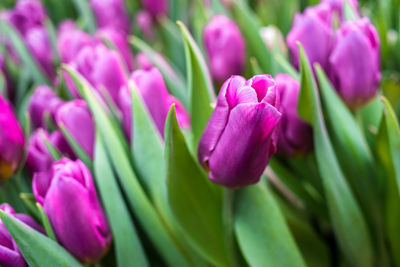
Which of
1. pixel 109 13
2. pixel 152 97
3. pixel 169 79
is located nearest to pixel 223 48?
pixel 169 79

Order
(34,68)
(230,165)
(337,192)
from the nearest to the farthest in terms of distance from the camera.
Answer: (230,165) → (337,192) → (34,68)

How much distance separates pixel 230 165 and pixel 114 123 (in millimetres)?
189

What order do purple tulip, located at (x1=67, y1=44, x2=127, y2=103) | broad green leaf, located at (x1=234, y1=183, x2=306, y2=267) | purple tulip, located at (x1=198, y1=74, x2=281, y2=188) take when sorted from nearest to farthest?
1. purple tulip, located at (x1=198, y1=74, x2=281, y2=188)
2. broad green leaf, located at (x1=234, y1=183, x2=306, y2=267)
3. purple tulip, located at (x1=67, y1=44, x2=127, y2=103)

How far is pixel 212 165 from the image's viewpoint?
1.35ft

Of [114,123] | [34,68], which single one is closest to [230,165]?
[114,123]

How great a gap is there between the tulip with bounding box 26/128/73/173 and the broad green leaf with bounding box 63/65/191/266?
0.08 meters

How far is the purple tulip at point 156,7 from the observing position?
103 centimetres

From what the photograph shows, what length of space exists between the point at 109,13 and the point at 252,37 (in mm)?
375

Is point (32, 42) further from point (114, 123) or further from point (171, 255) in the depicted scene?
point (171, 255)

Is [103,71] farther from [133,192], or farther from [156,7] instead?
[156,7]

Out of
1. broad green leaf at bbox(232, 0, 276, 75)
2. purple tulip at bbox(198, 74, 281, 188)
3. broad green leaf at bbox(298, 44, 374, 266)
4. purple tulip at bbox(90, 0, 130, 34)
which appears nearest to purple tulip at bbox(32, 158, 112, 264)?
purple tulip at bbox(198, 74, 281, 188)

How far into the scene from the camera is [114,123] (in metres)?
0.54

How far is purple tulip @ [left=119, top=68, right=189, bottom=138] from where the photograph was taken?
51 cm

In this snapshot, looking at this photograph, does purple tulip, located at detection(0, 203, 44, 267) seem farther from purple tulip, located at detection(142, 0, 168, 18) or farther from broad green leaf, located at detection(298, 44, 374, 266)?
purple tulip, located at detection(142, 0, 168, 18)
